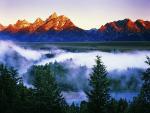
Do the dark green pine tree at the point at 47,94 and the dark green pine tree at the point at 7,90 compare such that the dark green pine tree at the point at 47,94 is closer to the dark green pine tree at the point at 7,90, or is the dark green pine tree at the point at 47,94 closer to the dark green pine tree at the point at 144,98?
the dark green pine tree at the point at 7,90

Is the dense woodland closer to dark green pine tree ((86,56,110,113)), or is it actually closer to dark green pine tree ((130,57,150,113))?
dark green pine tree ((86,56,110,113))

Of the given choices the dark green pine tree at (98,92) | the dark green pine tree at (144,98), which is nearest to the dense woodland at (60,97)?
the dark green pine tree at (98,92)

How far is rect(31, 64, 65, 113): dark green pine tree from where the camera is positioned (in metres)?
52.0

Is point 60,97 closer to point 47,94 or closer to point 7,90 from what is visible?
point 47,94

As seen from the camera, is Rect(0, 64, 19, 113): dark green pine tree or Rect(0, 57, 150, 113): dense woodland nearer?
Rect(0, 57, 150, 113): dense woodland

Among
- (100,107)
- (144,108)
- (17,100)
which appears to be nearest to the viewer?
(144,108)

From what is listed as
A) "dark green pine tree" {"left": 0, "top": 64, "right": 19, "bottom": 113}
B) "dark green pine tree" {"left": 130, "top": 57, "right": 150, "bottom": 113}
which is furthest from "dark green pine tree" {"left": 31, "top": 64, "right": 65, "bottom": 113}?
"dark green pine tree" {"left": 130, "top": 57, "right": 150, "bottom": 113}

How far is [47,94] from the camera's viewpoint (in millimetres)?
52031

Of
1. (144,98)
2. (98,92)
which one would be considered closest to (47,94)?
(98,92)

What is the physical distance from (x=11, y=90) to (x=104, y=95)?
15891 mm

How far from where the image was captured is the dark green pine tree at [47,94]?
52.0 meters

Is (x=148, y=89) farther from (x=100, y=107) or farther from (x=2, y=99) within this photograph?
(x=2, y=99)

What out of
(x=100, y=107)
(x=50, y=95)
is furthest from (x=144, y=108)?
(x=50, y=95)

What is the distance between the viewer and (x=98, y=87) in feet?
169
